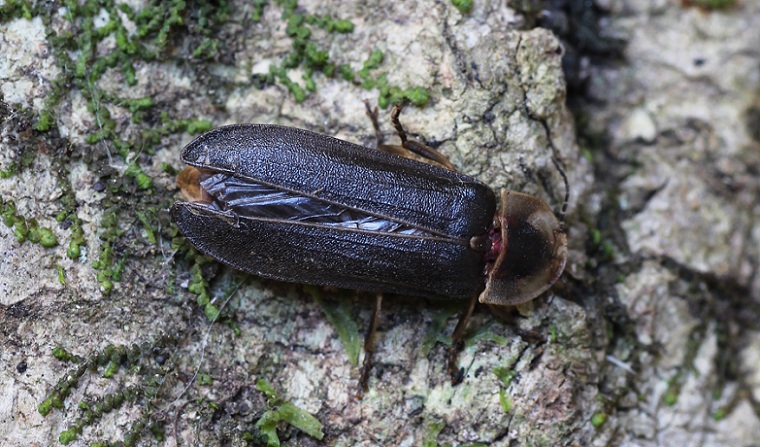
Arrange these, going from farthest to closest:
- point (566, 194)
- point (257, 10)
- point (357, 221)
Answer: point (257, 10), point (566, 194), point (357, 221)

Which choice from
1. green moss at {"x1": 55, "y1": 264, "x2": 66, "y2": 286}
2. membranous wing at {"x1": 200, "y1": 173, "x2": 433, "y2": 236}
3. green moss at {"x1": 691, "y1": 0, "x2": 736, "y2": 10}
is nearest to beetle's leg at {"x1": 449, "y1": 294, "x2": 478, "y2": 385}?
membranous wing at {"x1": 200, "y1": 173, "x2": 433, "y2": 236}

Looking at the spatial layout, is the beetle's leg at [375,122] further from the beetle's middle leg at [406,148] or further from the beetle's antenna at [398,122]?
the beetle's antenna at [398,122]

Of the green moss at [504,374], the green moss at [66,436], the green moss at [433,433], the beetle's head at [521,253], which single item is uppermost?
the beetle's head at [521,253]

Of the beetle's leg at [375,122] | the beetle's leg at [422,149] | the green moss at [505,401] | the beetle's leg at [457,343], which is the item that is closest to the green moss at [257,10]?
the beetle's leg at [375,122]

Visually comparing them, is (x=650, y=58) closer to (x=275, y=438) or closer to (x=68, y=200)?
(x=275, y=438)

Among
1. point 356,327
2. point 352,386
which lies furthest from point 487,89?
point 352,386

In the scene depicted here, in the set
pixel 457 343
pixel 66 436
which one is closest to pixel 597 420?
pixel 457 343

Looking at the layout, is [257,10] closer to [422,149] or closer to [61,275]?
[422,149]
